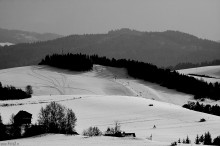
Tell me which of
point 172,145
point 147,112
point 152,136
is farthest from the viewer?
point 147,112

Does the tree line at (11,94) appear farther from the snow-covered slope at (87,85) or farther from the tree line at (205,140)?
the tree line at (205,140)

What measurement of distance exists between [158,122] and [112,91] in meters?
80.7

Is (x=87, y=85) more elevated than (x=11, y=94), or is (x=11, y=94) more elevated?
(x=87, y=85)

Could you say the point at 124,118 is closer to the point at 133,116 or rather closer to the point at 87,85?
the point at 133,116

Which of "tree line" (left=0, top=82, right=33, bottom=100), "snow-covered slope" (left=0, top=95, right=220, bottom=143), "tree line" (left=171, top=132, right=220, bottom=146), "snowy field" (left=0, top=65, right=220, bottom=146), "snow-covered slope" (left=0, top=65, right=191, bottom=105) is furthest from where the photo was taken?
"snow-covered slope" (left=0, top=65, right=191, bottom=105)

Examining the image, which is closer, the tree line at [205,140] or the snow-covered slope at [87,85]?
the tree line at [205,140]

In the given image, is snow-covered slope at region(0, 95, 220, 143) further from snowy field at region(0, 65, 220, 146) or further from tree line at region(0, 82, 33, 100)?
tree line at region(0, 82, 33, 100)

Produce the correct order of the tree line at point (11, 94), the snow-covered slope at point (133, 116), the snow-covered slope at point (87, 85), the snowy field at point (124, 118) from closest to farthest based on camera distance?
the snowy field at point (124, 118)
the snow-covered slope at point (133, 116)
the tree line at point (11, 94)
the snow-covered slope at point (87, 85)

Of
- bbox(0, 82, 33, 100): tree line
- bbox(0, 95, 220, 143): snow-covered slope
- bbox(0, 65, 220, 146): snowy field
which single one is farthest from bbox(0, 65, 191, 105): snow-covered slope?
A: bbox(0, 95, 220, 143): snow-covered slope

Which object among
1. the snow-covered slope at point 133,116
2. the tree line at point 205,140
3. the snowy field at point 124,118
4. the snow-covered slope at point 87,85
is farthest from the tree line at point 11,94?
the tree line at point 205,140

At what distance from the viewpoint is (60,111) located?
3191 inches

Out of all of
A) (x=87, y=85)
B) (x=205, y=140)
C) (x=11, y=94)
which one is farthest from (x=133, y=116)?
(x=87, y=85)

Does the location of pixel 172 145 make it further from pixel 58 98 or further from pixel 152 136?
pixel 58 98

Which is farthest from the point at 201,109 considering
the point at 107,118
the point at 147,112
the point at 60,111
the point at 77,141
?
the point at 77,141
